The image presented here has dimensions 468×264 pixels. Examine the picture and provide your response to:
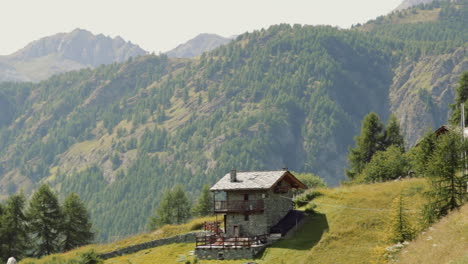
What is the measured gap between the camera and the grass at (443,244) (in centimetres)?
3903

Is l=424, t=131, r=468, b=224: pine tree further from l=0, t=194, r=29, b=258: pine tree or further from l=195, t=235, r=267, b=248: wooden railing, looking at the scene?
l=0, t=194, r=29, b=258: pine tree

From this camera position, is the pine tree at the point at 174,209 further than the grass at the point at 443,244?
Yes

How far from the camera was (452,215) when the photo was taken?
165 ft

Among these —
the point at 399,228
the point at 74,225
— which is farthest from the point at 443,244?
the point at 74,225

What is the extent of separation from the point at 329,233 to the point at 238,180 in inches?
626

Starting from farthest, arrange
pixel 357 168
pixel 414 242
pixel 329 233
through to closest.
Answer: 1. pixel 357 168
2. pixel 329 233
3. pixel 414 242

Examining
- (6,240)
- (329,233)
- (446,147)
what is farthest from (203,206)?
(446,147)

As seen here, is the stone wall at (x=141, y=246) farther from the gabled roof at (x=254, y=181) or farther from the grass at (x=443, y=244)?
the grass at (x=443, y=244)

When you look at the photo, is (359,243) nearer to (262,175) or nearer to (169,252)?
(262,175)

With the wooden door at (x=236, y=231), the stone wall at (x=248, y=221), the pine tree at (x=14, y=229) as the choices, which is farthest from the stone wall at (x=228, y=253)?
the pine tree at (x=14, y=229)

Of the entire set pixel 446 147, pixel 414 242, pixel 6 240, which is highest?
pixel 446 147

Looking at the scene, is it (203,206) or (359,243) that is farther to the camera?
(203,206)

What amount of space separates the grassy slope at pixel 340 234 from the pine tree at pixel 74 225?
82.8ft

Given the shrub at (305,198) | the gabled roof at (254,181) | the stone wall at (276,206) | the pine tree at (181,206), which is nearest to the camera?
the gabled roof at (254,181)
